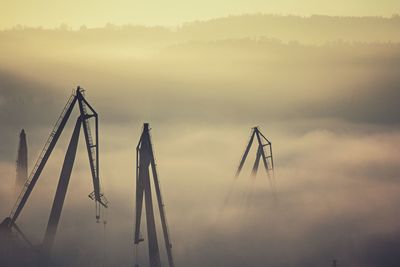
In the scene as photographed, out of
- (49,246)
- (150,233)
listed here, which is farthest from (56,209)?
(150,233)

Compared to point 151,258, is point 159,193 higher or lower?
higher

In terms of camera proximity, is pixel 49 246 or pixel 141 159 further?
pixel 141 159

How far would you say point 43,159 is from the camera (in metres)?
161

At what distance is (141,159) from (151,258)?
18280mm

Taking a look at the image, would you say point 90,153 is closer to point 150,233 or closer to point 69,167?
point 69,167

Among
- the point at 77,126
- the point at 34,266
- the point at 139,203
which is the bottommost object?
the point at 34,266

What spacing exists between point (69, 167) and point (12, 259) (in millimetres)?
19205

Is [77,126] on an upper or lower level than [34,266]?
upper

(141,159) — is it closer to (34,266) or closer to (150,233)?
(150,233)

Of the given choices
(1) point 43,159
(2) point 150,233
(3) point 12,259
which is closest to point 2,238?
(3) point 12,259

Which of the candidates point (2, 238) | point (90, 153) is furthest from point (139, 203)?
point (2, 238)

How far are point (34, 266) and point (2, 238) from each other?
28.3 feet

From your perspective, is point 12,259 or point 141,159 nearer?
point 12,259

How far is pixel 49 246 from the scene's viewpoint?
156m
